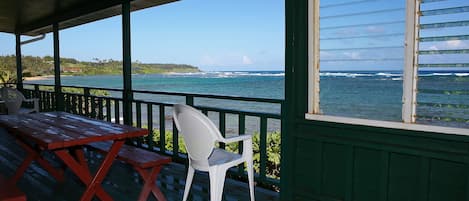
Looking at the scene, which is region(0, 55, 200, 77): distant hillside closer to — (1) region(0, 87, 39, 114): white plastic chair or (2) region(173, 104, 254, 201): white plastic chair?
(1) region(0, 87, 39, 114): white plastic chair

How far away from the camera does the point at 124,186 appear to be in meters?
3.18

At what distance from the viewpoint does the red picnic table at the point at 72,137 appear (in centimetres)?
237

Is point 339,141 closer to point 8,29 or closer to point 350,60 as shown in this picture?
point 350,60

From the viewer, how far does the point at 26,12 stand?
253 inches

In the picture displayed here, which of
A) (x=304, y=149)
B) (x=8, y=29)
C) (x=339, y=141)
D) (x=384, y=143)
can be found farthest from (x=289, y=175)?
(x=8, y=29)

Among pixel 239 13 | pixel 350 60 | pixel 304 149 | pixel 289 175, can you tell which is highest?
pixel 239 13

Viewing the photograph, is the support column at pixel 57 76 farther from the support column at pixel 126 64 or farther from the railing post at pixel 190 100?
the railing post at pixel 190 100

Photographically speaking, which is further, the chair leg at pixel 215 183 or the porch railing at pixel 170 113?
the porch railing at pixel 170 113

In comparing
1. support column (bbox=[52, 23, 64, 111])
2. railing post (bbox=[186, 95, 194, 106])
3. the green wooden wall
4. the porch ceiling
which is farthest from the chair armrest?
support column (bbox=[52, 23, 64, 111])

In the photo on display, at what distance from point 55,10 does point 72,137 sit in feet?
15.5

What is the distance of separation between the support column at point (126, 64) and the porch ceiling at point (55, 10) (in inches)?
7.7

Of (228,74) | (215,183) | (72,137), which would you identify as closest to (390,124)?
(215,183)

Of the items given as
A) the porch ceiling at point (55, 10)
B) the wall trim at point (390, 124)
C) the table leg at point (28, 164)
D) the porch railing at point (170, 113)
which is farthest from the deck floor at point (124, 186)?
the porch ceiling at point (55, 10)

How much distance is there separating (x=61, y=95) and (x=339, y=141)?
565 cm
